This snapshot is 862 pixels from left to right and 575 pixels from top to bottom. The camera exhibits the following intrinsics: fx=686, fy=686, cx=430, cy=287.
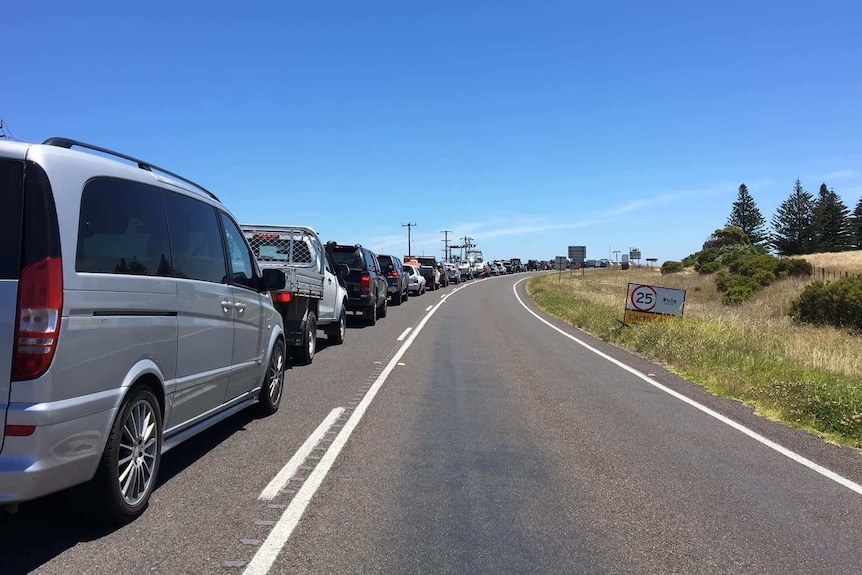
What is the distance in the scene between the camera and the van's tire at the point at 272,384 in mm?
7723

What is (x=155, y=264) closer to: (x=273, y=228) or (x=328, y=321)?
(x=273, y=228)

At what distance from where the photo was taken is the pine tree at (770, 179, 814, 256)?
357ft

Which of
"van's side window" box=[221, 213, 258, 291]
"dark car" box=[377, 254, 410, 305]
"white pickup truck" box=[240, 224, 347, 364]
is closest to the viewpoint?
"van's side window" box=[221, 213, 258, 291]

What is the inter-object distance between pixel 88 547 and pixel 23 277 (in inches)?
67.3

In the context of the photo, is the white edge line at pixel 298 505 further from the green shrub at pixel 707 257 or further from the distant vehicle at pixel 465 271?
the green shrub at pixel 707 257

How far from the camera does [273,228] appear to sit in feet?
42.4

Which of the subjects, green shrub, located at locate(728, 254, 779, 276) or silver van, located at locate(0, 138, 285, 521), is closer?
silver van, located at locate(0, 138, 285, 521)

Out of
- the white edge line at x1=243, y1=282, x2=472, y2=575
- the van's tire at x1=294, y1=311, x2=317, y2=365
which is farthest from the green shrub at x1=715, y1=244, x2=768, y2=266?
the white edge line at x1=243, y1=282, x2=472, y2=575

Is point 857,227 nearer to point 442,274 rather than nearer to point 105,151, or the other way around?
point 442,274

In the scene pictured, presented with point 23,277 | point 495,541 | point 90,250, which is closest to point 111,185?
point 90,250

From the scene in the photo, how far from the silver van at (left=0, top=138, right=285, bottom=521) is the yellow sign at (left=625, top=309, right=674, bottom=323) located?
14.2 m

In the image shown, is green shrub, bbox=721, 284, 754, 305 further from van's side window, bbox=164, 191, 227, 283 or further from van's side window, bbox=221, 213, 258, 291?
van's side window, bbox=164, 191, 227, 283

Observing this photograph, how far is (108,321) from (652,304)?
1598 cm

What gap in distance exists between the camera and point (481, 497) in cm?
529
